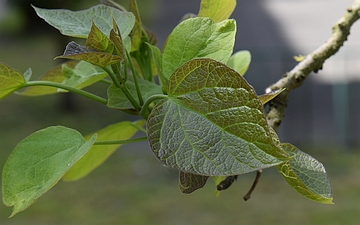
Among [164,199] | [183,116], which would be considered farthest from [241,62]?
[164,199]

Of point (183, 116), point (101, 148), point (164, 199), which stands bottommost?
point (164, 199)

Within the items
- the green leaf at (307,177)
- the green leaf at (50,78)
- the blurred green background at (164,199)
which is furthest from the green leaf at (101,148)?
the blurred green background at (164,199)

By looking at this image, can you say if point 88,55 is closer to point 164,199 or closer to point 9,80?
point 9,80

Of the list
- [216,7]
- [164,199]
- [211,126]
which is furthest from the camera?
[164,199]

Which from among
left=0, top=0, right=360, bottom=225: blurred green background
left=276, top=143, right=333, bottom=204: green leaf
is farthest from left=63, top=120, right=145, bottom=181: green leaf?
left=0, top=0, right=360, bottom=225: blurred green background

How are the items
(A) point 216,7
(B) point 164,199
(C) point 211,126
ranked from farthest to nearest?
(B) point 164,199
(A) point 216,7
(C) point 211,126

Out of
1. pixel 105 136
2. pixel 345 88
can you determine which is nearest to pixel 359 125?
pixel 345 88

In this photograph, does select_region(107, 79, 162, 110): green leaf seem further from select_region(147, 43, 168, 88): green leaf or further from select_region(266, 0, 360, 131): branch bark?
select_region(266, 0, 360, 131): branch bark

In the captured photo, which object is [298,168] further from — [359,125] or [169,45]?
[359,125]
